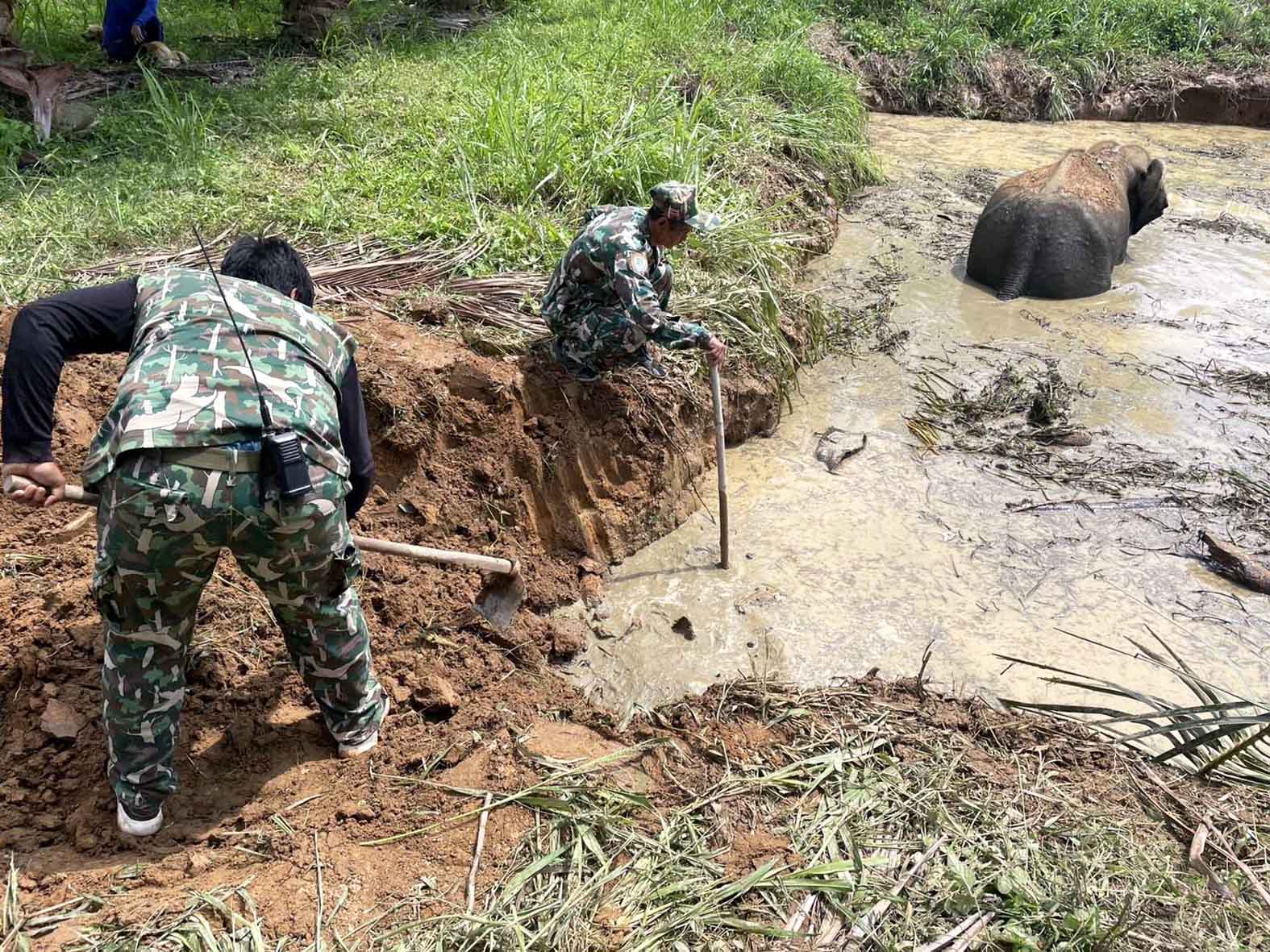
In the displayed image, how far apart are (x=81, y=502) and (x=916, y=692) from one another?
272cm

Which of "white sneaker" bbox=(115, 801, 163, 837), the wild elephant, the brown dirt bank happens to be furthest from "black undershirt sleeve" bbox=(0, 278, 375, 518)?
the brown dirt bank

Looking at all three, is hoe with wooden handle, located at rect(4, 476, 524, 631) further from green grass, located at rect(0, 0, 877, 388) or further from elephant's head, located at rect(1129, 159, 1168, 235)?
elephant's head, located at rect(1129, 159, 1168, 235)


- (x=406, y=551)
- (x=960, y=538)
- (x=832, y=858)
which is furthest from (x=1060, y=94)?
(x=832, y=858)

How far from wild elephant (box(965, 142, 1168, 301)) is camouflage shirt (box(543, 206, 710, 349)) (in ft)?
12.4

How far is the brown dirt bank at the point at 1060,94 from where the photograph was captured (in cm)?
1117

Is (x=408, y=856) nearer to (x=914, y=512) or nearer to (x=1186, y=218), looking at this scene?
(x=914, y=512)

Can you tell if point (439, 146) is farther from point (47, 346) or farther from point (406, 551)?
point (47, 346)

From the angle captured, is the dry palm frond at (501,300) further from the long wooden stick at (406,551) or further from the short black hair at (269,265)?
the short black hair at (269,265)

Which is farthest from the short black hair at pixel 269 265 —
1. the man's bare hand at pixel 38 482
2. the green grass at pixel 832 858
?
the green grass at pixel 832 858

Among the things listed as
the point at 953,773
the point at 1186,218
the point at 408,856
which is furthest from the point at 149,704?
the point at 1186,218

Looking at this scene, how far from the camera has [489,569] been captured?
344 centimetres

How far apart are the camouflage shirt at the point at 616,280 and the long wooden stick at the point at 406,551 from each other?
1.19 meters

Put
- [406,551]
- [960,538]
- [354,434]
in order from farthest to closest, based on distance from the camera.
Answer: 1. [960,538]
2. [406,551]
3. [354,434]

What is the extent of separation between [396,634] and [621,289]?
5.52 feet
